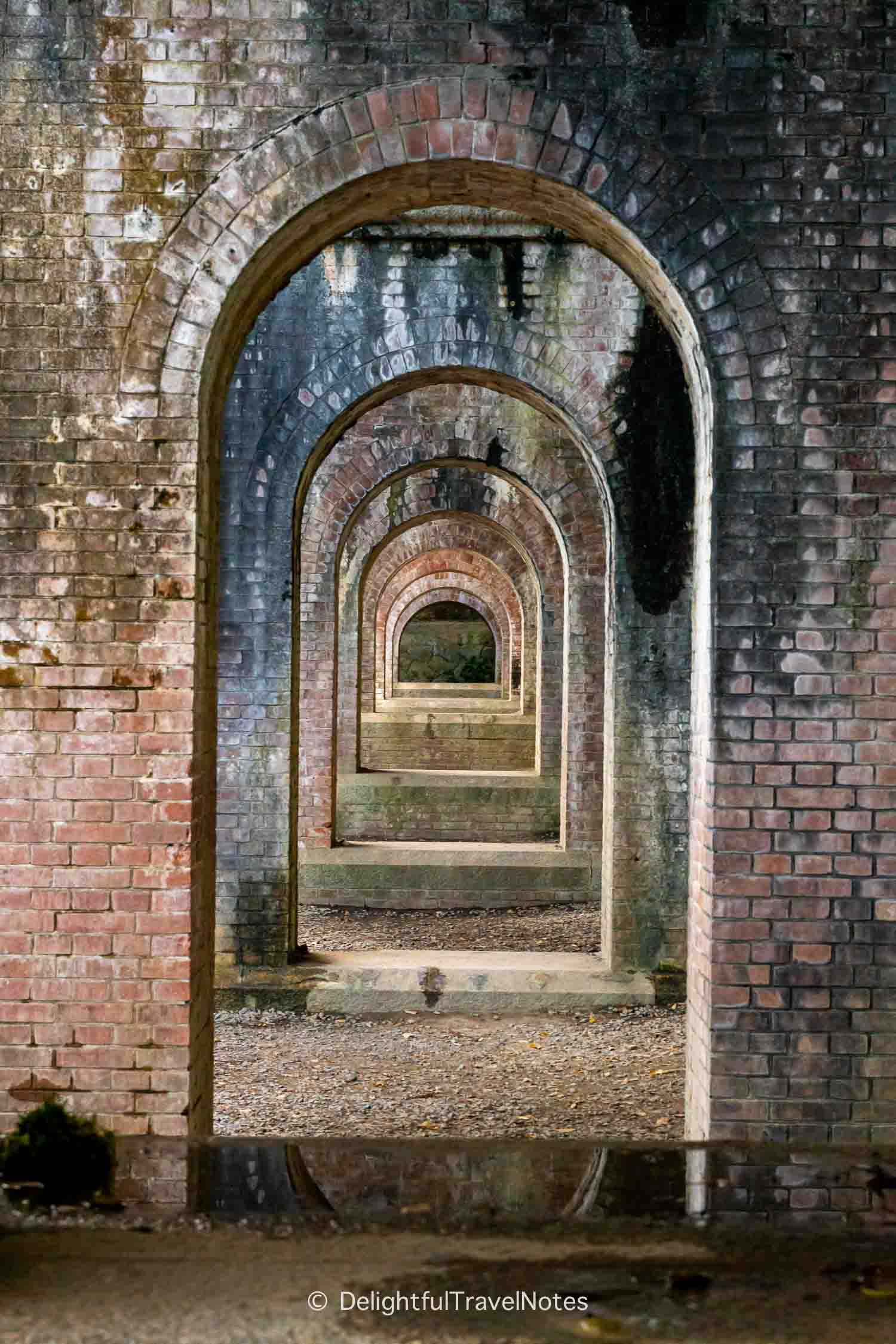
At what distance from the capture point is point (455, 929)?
11617mm

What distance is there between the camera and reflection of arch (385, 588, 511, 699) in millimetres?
27553

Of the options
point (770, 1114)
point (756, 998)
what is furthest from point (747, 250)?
point (770, 1114)

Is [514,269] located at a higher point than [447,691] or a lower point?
higher

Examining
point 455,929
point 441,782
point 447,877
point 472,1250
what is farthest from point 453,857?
point 472,1250

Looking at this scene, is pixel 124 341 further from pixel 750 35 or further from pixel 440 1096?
pixel 440 1096

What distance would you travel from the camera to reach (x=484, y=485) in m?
15.1

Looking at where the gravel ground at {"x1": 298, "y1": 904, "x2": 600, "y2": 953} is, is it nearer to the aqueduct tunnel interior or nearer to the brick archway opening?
the aqueduct tunnel interior

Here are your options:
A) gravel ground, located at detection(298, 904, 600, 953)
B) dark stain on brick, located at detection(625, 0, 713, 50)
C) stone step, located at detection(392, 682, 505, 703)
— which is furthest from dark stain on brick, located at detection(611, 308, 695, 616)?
stone step, located at detection(392, 682, 505, 703)

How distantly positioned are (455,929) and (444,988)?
2882 mm

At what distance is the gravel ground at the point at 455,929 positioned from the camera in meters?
10.8

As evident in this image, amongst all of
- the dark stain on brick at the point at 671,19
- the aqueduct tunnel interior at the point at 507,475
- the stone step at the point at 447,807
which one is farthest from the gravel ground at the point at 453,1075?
the stone step at the point at 447,807

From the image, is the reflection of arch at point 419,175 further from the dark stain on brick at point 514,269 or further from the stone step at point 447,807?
the stone step at point 447,807

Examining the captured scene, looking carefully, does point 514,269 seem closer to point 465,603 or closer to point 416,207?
point 416,207

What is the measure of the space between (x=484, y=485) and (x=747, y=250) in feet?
34.9
